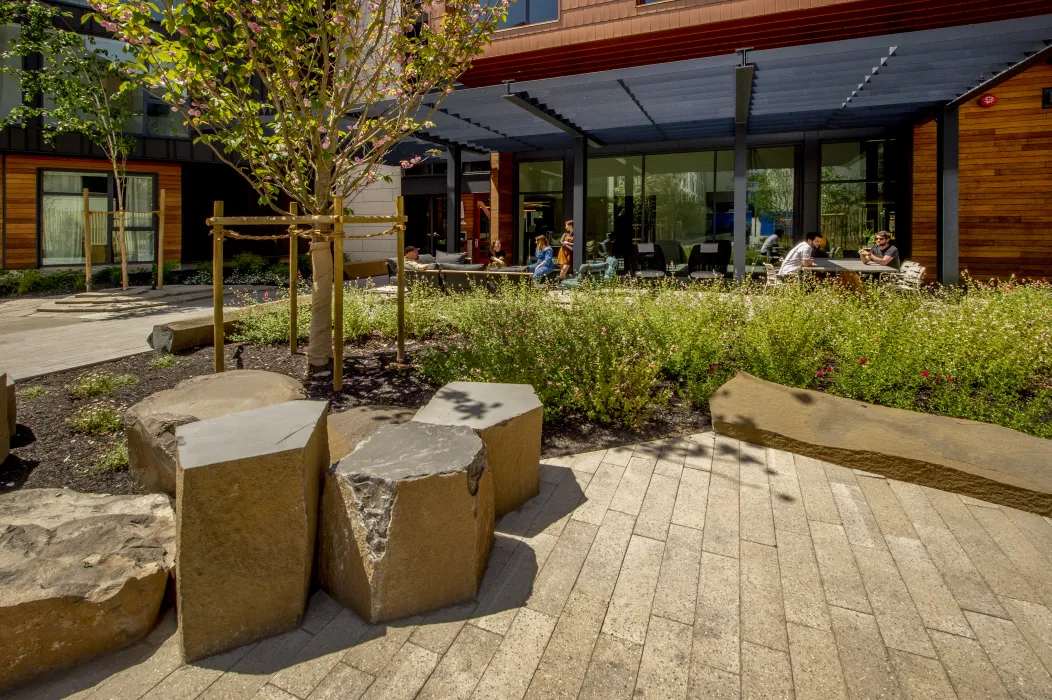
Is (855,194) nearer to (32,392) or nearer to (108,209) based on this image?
(32,392)

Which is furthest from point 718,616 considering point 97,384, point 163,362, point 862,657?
point 163,362

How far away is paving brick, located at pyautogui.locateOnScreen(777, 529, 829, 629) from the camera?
2635mm

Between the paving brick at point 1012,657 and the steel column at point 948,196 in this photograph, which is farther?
the steel column at point 948,196

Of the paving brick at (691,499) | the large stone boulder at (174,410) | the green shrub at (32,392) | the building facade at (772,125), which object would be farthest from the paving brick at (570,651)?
the building facade at (772,125)

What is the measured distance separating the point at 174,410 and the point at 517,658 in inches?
98.1

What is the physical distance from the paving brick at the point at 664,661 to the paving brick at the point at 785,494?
1179 mm

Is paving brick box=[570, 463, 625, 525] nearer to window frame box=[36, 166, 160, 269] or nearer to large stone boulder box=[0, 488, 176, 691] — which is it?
large stone boulder box=[0, 488, 176, 691]

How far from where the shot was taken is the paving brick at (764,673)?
7.20 feet

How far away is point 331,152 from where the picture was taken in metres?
6.05

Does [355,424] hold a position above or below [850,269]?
below

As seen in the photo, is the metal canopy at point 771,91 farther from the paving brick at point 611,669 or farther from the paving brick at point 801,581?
the paving brick at point 611,669

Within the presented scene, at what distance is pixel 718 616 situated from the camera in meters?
2.62

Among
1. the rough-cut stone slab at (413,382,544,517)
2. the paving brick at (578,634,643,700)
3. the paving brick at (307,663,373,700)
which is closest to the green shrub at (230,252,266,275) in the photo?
the rough-cut stone slab at (413,382,544,517)

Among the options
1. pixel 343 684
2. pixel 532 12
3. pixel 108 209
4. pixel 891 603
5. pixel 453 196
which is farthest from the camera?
pixel 108 209
